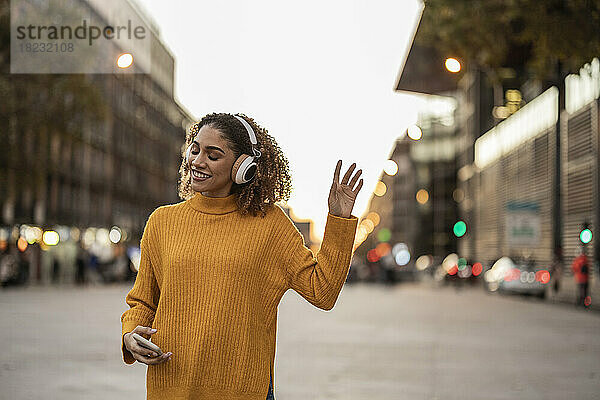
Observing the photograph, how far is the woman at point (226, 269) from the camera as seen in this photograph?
3.33m

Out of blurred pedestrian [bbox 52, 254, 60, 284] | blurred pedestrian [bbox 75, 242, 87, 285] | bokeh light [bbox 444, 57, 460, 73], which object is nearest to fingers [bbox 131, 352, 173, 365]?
bokeh light [bbox 444, 57, 460, 73]

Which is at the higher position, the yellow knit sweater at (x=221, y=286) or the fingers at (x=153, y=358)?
the yellow knit sweater at (x=221, y=286)

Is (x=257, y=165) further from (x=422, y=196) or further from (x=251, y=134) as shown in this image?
(x=422, y=196)

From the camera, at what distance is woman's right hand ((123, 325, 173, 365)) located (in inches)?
129

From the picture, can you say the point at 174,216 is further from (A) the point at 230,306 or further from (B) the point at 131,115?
(B) the point at 131,115

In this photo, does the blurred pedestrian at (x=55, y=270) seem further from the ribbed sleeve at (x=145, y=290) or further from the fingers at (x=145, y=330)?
the fingers at (x=145, y=330)

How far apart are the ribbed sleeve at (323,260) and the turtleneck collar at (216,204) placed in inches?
7.5

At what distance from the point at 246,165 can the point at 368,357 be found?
34.0 feet

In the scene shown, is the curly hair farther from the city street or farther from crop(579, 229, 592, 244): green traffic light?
crop(579, 229, 592, 244): green traffic light

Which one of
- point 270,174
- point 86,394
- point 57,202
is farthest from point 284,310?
point 57,202

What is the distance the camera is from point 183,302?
11.0ft

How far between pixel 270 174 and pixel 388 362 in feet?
31.8

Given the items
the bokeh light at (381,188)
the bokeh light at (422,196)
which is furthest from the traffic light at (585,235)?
the bokeh light at (381,188)

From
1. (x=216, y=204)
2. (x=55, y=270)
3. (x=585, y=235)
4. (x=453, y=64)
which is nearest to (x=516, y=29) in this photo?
(x=453, y=64)
